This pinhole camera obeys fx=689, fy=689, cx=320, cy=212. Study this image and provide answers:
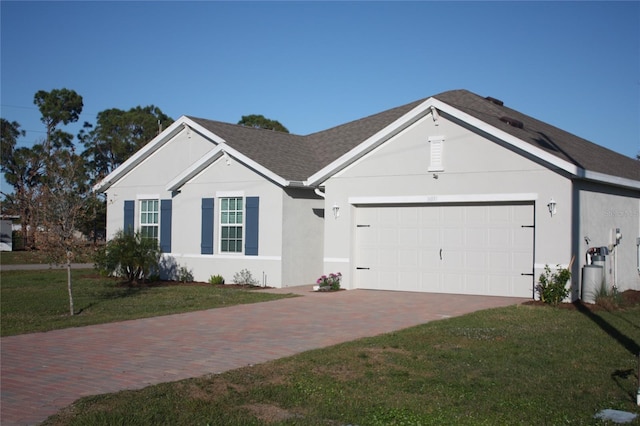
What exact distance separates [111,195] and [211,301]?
1053 cm

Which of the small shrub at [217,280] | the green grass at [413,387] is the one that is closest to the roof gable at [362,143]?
the small shrub at [217,280]

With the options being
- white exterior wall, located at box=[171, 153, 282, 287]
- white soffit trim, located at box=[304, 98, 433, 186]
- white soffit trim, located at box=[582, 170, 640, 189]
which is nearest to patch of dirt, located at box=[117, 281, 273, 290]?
white exterior wall, located at box=[171, 153, 282, 287]

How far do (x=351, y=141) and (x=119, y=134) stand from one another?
33.9 m

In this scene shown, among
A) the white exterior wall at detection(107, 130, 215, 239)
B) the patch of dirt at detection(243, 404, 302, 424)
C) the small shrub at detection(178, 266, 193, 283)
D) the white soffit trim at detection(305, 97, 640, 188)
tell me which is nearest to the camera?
the patch of dirt at detection(243, 404, 302, 424)

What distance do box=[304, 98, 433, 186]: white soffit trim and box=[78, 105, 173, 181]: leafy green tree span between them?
35080 mm

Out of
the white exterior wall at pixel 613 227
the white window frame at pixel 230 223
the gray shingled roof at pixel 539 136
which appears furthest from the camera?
the white window frame at pixel 230 223

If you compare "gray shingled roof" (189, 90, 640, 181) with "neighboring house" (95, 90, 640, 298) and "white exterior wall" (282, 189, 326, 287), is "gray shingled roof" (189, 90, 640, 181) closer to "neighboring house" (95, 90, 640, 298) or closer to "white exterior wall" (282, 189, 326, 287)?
"neighboring house" (95, 90, 640, 298)

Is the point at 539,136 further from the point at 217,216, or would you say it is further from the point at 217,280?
the point at 217,280

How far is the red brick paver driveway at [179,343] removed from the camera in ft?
27.2

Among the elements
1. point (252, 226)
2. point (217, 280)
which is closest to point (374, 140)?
point (252, 226)

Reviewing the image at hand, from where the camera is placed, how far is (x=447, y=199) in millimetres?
17953

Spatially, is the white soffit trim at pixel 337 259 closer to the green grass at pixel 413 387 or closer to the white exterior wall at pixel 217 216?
the white exterior wall at pixel 217 216

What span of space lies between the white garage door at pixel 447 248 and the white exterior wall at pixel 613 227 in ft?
4.51

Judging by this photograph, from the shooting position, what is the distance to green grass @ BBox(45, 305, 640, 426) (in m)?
7.05
